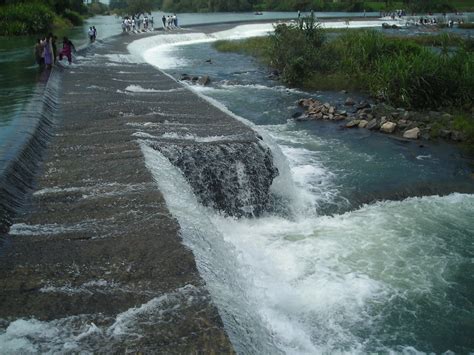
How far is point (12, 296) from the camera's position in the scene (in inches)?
193

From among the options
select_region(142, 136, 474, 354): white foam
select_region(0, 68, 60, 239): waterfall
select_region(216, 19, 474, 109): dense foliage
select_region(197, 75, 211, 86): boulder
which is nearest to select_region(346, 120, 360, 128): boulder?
select_region(216, 19, 474, 109): dense foliage

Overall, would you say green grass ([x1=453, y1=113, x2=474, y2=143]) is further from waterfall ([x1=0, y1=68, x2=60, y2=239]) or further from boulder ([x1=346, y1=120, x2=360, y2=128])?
waterfall ([x1=0, y1=68, x2=60, y2=239])

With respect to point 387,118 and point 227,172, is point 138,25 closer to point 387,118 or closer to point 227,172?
point 387,118

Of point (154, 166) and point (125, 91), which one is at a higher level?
point (125, 91)

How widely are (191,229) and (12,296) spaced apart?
2349 mm

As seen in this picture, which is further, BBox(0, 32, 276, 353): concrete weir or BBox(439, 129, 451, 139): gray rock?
BBox(439, 129, 451, 139): gray rock

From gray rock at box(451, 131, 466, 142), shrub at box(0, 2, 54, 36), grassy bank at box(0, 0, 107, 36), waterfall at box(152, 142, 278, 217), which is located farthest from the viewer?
grassy bank at box(0, 0, 107, 36)

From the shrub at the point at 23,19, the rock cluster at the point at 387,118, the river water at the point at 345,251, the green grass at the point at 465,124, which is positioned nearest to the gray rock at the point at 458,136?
the rock cluster at the point at 387,118

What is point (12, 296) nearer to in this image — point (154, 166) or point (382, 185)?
point (154, 166)

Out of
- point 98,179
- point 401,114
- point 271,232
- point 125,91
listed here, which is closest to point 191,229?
point 98,179

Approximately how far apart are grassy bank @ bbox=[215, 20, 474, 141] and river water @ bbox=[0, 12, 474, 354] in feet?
11.6

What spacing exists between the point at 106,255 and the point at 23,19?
36.0 meters

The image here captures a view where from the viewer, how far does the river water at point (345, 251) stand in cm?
598

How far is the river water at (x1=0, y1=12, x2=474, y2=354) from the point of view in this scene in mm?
5984
